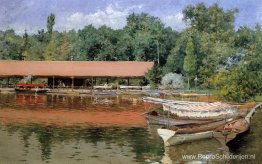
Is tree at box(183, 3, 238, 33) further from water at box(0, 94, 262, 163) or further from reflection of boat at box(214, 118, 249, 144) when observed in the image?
reflection of boat at box(214, 118, 249, 144)

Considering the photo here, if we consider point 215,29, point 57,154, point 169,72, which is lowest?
point 57,154

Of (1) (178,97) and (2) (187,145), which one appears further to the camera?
(1) (178,97)

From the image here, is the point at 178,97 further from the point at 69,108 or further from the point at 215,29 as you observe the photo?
the point at 215,29

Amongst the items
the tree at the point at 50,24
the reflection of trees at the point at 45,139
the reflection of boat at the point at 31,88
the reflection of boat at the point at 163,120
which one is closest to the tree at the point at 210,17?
the reflection of boat at the point at 31,88

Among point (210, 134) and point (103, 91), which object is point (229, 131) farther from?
point (103, 91)

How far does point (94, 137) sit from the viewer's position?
2572cm

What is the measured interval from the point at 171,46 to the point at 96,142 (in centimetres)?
6266

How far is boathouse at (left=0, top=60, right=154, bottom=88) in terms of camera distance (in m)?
70.5

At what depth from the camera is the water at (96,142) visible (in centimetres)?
2041

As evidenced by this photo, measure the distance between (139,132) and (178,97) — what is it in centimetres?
2379

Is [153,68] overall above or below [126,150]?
above

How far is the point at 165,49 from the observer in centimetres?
8306

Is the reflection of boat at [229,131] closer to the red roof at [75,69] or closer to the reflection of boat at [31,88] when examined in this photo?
the reflection of boat at [31,88]

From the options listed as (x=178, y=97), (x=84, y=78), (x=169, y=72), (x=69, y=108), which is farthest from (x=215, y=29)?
(x=69, y=108)
